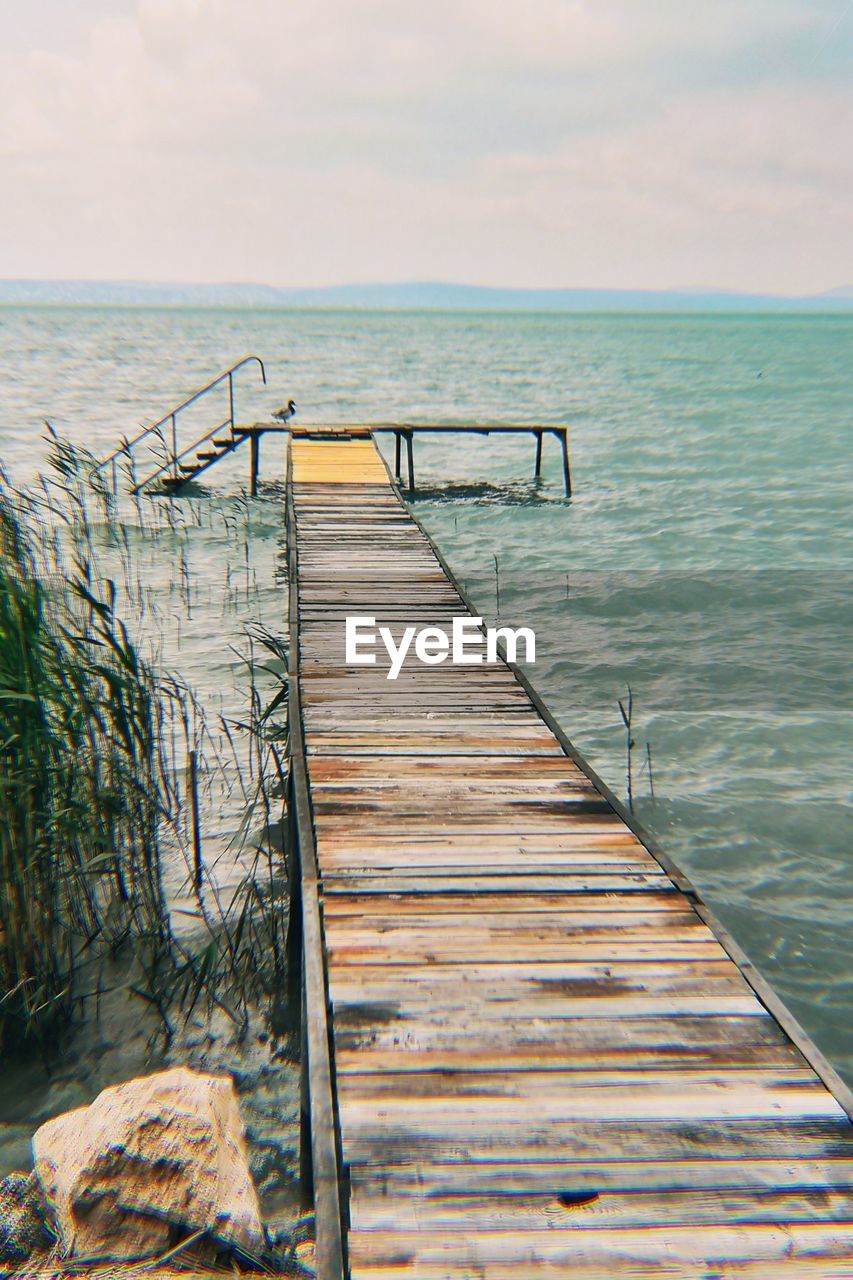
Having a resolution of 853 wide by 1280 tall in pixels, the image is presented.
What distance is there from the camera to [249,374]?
2240 inches

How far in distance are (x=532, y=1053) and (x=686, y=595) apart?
11.2 metres

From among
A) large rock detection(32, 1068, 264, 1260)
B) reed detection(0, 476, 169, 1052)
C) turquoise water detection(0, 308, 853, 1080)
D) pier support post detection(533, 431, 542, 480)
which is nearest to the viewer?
large rock detection(32, 1068, 264, 1260)

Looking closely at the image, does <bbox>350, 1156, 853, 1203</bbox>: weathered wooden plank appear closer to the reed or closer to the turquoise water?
the reed

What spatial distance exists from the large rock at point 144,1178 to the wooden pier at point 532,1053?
0.33 metres

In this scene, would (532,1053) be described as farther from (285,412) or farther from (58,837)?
(285,412)

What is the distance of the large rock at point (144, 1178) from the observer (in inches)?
121

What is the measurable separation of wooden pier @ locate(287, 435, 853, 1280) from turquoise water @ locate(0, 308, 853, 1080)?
2.10 m

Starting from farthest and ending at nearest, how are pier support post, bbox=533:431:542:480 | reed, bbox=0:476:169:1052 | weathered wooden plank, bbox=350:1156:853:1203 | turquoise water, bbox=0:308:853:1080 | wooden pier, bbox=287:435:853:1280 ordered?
pier support post, bbox=533:431:542:480 < turquoise water, bbox=0:308:853:1080 < reed, bbox=0:476:169:1052 < weathered wooden plank, bbox=350:1156:853:1203 < wooden pier, bbox=287:435:853:1280

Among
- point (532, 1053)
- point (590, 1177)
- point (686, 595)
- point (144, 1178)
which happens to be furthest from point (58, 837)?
point (686, 595)

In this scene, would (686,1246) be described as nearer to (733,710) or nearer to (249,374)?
(733,710)

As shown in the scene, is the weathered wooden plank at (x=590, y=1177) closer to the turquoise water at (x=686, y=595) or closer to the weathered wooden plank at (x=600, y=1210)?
the weathered wooden plank at (x=600, y=1210)

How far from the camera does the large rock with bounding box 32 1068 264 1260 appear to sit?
3.08 m

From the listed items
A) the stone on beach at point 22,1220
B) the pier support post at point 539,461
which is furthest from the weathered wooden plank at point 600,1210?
the pier support post at point 539,461

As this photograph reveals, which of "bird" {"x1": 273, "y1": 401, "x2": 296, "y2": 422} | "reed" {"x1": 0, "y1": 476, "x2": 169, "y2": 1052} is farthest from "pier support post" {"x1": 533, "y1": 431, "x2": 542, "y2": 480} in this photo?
"reed" {"x1": 0, "y1": 476, "x2": 169, "y2": 1052}
